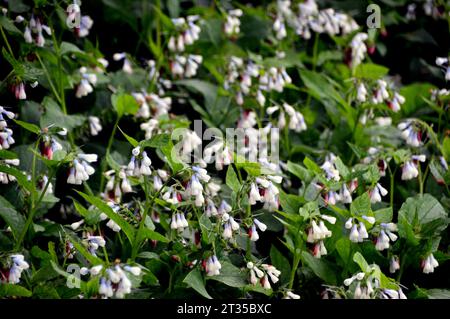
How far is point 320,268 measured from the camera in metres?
3.95

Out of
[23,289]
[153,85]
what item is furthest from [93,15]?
[23,289]

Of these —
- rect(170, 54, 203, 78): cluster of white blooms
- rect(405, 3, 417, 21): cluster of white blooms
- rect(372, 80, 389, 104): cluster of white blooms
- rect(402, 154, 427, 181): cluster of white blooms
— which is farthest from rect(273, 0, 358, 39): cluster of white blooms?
rect(402, 154, 427, 181): cluster of white blooms

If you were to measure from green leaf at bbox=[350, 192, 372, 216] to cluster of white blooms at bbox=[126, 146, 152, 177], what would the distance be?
1006 millimetres

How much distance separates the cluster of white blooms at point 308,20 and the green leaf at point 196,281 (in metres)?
2.48

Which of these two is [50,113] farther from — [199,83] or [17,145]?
[199,83]

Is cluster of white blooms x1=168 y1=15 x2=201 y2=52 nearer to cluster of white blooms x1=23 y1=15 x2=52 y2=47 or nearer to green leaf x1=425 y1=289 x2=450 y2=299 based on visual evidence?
cluster of white blooms x1=23 y1=15 x2=52 y2=47

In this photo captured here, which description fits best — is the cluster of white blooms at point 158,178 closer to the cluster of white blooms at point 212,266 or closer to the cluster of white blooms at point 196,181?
the cluster of white blooms at point 196,181

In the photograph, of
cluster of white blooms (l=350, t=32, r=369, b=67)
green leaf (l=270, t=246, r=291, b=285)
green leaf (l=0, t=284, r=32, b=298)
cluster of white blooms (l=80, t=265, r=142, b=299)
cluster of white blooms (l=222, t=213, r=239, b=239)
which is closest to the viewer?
cluster of white blooms (l=80, t=265, r=142, b=299)

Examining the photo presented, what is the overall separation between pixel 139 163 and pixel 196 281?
0.60m

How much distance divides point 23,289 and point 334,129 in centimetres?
277

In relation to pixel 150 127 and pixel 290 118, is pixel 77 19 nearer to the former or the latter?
pixel 150 127

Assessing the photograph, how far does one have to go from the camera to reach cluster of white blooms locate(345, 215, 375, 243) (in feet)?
11.9

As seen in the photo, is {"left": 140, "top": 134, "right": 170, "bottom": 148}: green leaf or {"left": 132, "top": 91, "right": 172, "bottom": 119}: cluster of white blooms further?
{"left": 132, "top": 91, "right": 172, "bottom": 119}: cluster of white blooms

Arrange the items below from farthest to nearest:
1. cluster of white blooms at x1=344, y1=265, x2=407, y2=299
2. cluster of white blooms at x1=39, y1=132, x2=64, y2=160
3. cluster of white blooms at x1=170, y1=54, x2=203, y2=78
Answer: cluster of white blooms at x1=170, y1=54, x2=203, y2=78, cluster of white blooms at x1=39, y1=132, x2=64, y2=160, cluster of white blooms at x1=344, y1=265, x2=407, y2=299
